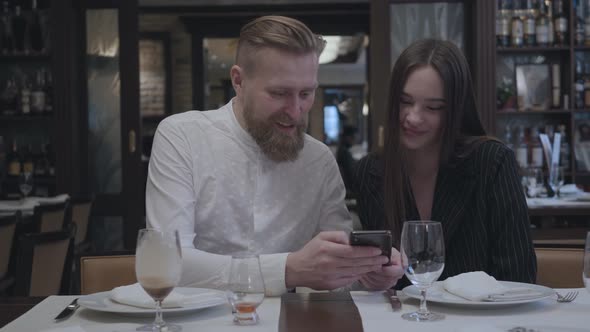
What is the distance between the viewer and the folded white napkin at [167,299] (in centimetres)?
151

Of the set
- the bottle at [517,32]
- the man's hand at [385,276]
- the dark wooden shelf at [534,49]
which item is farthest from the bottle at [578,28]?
the man's hand at [385,276]

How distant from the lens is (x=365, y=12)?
31.3 ft

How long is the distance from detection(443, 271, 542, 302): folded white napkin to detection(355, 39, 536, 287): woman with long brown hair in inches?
18.9

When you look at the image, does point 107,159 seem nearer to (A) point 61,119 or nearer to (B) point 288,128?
(A) point 61,119

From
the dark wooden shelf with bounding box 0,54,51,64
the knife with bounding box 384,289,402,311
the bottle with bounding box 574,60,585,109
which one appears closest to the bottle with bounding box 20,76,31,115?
the dark wooden shelf with bounding box 0,54,51,64

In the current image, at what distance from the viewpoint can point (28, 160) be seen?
7.13 meters

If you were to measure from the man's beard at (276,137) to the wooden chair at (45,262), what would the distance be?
100cm

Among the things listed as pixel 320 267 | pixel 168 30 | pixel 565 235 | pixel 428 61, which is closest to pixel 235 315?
pixel 320 267

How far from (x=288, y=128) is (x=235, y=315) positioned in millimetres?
778

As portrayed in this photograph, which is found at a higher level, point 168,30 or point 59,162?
point 168,30

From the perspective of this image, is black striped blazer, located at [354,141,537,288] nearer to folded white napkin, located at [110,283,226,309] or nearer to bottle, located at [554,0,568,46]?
folded white napkin, located at [110,283,226,309]

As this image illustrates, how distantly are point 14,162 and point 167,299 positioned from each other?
19.5 ft

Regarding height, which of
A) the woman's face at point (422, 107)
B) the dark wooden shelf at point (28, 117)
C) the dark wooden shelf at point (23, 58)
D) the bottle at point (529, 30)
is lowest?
the woman's face at point (422, 107)

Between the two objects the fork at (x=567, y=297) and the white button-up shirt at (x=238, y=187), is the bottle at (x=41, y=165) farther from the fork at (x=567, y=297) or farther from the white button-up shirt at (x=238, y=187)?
the fork at (x=567, y=297)
